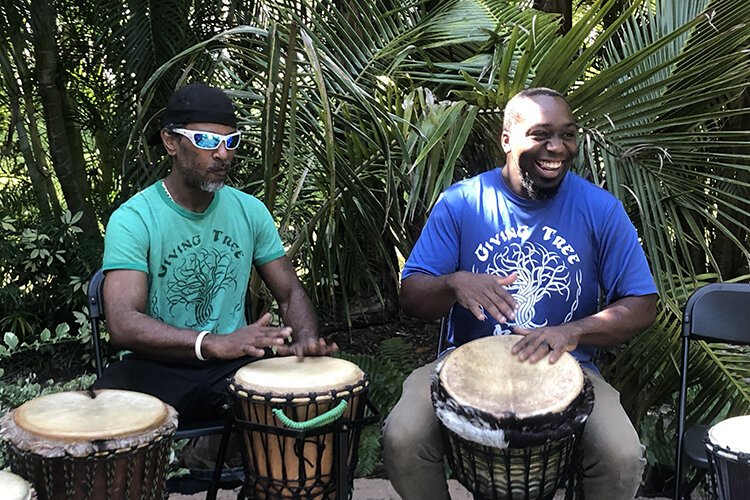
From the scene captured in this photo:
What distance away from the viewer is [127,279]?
8.48 ft

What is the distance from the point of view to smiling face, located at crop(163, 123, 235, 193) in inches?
106

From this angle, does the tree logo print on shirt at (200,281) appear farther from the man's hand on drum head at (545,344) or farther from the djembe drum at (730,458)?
the djembe drum at (730,458)

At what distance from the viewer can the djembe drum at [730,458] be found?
84.0 inches

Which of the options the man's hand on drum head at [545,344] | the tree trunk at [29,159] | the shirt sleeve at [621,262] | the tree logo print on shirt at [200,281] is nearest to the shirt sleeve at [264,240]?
the tree logo print on shirt at [200,281]

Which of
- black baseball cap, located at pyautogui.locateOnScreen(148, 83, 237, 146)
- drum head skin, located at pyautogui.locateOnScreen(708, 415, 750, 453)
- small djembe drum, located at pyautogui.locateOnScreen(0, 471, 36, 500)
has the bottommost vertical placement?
drum head skin, located at pyautogui.locateOnScreen(708, 415, 750, 453)

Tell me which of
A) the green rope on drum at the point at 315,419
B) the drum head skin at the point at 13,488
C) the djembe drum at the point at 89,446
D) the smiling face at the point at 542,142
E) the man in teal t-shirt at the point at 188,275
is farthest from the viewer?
the smiling face at the point at 542,142

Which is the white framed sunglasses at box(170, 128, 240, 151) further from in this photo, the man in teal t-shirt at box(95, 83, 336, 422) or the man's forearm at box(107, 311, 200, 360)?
the man's forearm at box(107, 311, 200, 360)

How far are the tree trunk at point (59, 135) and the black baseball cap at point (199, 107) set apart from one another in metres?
1.76

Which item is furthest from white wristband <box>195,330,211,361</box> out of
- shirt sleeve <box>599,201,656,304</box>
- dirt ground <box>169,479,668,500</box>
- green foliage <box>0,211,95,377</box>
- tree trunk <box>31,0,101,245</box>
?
tree trunk <box>31,0,101,245</box>

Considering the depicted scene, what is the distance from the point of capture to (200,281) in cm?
274

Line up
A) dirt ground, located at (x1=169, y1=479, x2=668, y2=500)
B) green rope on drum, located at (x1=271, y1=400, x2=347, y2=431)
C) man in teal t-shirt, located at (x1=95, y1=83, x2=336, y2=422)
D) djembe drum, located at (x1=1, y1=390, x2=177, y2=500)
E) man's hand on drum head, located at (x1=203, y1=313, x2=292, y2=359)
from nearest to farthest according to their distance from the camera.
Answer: djembe drum, located at (x1=1, y1=390, x2=177, y2=500) → green rope on drum, located at (x1=271, y1=400, x2=347, y2=431) → man's hand on drum head, located at (x1=203, y1=313, x2=292, y2=359) → man in teal t-shirt, located at (x1=95, y1=83, x2=336, y2=422) → dirt ground, located at (x1=169, y1=479, x2=668, y2=500)

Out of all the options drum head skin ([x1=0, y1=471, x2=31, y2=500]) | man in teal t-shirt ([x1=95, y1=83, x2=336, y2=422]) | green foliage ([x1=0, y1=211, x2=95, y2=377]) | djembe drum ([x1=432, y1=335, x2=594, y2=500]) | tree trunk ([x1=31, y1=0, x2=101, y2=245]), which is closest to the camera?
drum head skin ([x1=0, y1=471, x2=31, y2=500])

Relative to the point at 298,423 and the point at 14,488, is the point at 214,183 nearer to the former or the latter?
the point at 298,423

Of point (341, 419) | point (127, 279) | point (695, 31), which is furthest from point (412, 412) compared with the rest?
point (695, 31)
